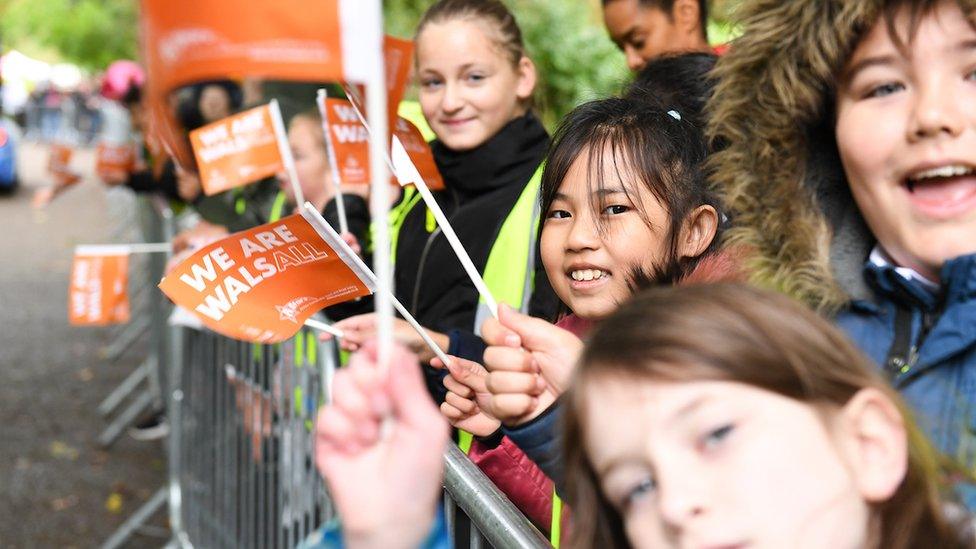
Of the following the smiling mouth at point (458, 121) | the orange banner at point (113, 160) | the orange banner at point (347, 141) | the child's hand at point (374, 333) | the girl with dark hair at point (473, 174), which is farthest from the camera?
the orange banner at point (113, 160)

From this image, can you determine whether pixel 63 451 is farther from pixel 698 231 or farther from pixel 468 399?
pixel 698 231

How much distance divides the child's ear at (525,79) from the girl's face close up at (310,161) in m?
1.13

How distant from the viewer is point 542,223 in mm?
2490

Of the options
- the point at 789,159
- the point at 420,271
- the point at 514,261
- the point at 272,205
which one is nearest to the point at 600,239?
the point at 789,159

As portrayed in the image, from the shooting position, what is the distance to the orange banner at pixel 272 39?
1.17 metres

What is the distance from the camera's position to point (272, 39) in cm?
118

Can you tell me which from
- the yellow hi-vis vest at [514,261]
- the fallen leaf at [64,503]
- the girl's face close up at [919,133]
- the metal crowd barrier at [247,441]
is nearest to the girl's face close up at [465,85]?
the yellow hi-vis vest at [514,261]

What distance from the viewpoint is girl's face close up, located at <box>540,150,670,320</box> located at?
228 cm

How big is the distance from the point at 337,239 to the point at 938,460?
110cm

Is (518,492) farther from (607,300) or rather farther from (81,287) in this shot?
(81,287)

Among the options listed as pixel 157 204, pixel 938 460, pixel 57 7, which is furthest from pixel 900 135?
pixel 57 7

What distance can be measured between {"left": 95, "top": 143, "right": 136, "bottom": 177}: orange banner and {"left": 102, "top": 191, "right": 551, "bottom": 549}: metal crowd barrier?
2482mm

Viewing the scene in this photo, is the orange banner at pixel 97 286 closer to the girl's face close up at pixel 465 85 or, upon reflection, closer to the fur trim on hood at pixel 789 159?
the girl's face close up at pixel 465 85

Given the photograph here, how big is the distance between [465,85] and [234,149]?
0.90 meters
